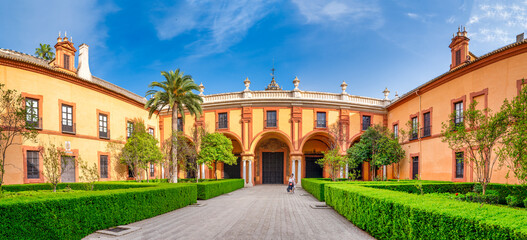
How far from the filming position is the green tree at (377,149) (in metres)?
23.5

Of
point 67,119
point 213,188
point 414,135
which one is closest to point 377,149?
point 414,135

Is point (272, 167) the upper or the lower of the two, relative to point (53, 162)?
lower

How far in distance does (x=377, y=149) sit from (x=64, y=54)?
1136 inches

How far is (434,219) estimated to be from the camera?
4.77 meters

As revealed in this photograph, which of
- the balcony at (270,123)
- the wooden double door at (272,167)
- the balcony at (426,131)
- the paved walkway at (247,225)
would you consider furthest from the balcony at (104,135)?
the balcony at (426,131)

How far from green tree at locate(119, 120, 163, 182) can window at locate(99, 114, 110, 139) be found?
1.82 metres

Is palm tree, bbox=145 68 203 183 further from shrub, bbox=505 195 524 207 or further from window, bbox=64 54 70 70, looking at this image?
shrub, bbox=505 195 524 207

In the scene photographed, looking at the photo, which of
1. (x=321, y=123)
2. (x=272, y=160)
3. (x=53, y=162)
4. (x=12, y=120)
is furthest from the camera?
(x=272, y=160)

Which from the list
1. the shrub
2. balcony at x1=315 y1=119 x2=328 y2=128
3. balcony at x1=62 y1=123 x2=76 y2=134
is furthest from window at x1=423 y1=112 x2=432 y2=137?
balcony at x1=62 y1=123 x2=76 y2=134

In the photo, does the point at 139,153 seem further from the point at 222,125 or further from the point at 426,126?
the point at 426,126

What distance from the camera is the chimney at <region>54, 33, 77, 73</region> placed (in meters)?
22.4

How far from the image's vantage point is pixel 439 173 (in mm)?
19578

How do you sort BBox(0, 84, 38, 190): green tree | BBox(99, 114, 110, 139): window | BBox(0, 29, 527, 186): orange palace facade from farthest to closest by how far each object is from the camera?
BBox(99, 114, 110, 139): window, BBox(0, 29, 527, 186): orange palace facade, BBox(0, 84, 38, 190): green tree

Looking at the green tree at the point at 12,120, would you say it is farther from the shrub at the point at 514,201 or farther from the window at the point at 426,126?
the window at the point at 426,126
